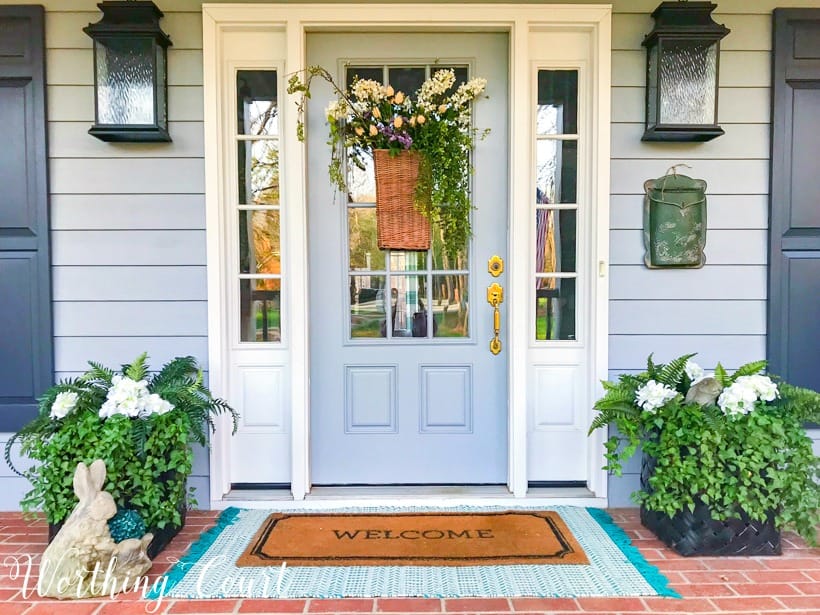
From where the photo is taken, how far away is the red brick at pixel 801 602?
1801mm

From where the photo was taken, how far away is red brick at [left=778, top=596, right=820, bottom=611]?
1.80 meters

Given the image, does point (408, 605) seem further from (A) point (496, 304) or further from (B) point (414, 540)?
(A) point (496, 304)

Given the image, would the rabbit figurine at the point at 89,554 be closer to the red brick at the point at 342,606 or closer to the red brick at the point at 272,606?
the red brick at the point at 272,606

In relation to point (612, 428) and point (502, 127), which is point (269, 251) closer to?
point (502, 127)

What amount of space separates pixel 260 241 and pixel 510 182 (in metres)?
1.19

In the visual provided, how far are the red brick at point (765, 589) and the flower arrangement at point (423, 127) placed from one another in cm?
174

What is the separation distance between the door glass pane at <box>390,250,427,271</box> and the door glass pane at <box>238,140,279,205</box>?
61 cm

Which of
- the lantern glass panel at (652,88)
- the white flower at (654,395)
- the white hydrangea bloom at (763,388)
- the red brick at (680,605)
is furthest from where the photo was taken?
the lantern glass panel at (652,88)

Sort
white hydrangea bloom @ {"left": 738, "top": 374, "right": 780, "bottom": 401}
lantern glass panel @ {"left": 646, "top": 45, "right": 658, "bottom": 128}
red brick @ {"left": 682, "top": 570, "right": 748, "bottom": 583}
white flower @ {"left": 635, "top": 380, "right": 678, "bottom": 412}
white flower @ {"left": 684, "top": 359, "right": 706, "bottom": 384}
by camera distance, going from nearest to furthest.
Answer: red brick @ {"left": 682, "top": 570, "right": 748, "bottom": 583} < white hydrangea bloom @ {"left": 738, "top": 374, "right": 780, "bottom": 401} < white flower @ {"left": 635, "top": 380, "right": 678, "bottom": 412} < white flower @ {"left": 684, "top": 359, "right": 706, "bottom": 384} < lantern glass panel @ {"left": 646, "top": 45, "right": 658, "bottom": 128}

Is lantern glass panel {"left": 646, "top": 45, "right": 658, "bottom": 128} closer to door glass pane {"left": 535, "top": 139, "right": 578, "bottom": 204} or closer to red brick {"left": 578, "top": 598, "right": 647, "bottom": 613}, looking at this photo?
door glass pane {"left": 535, "top": 139, "right": 578, "bottom": 204}

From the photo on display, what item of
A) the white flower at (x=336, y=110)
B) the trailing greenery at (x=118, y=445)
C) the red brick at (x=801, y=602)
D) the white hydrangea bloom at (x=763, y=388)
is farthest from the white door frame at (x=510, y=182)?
the red brick at (x=801, y=602)

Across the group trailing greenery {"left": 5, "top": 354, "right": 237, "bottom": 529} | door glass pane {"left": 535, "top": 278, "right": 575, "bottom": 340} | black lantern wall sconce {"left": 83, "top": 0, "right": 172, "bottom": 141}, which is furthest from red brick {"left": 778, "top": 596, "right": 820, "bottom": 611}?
black lantern wall sconce {"left": 83, "top": 0, "right": 172, "bottom": 141}

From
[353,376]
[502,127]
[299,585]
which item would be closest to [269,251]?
→ [353,376]

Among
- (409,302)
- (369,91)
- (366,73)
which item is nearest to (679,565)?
(409,302)
